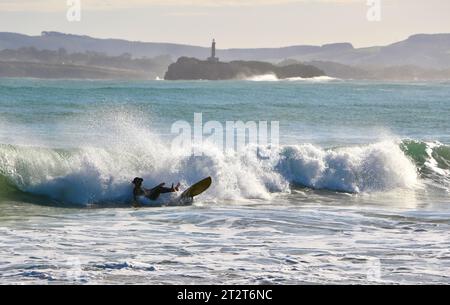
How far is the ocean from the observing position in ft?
40.6

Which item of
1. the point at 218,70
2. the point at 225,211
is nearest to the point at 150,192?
the point at 225,211

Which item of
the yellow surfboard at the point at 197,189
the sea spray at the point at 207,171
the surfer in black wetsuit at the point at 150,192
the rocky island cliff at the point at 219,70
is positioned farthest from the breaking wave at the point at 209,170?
the rocky island cliff at the point at 219,70

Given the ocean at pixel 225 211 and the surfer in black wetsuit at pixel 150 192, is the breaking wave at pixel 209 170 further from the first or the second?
the surfer in black wetsuit at pixel 150 192

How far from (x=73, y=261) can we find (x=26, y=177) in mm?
9821

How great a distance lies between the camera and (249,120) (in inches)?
1785

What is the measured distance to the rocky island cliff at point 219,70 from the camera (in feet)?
453

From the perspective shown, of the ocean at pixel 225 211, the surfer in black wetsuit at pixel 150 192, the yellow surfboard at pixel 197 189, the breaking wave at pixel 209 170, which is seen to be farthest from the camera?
the breaking wave at pixel 209 170

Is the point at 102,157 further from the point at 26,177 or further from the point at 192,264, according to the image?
the point at 192,264

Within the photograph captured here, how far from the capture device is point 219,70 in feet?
454

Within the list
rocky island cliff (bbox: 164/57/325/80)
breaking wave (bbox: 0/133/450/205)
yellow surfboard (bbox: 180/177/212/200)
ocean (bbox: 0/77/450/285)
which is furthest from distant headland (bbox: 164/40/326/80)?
yellow surfboard (bbox: 180/177/212/200)

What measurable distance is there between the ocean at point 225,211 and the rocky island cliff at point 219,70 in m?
98.0

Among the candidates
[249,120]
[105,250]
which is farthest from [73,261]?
[249,120]

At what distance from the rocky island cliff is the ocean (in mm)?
98008

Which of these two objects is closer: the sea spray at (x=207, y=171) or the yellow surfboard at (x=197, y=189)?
the yellow surfboard at (x=197, y=189)
